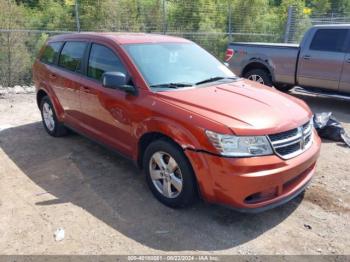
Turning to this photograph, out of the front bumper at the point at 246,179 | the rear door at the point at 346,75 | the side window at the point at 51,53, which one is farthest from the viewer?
the rear door at the point at 346,75

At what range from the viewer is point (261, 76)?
346 inches

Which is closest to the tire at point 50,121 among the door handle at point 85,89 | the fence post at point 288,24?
the door handle at point 85,89

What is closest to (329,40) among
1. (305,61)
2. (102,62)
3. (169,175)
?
(305,61)

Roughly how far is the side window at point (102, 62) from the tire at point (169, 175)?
1096 mm

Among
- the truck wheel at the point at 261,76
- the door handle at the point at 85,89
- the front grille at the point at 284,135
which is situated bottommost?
the truck wheel at the point at 261,76

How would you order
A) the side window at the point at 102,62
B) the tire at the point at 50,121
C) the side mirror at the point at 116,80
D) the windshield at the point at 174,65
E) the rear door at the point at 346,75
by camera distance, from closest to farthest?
the side mirror at the point at 116,80
the windshield at the point at 174,65
the side window at the point at 102,62
the tire at the point at 50,121
the rear door at the point at 346,75

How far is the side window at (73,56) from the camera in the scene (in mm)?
4977

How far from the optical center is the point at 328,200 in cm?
397

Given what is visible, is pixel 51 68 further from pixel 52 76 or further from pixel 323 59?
pixel 323 59

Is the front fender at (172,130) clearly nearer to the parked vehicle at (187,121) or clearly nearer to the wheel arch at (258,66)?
the parked vehicle at (187,121)

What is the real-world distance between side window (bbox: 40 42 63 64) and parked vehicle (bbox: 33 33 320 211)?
21.1 inches

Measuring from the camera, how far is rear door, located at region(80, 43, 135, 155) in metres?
4.14

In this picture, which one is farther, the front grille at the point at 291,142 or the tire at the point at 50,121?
the tire at the point at 50,121

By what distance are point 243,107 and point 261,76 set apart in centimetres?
553
